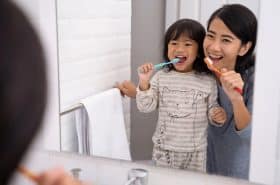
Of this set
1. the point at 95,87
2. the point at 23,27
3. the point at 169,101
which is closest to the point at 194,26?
the point at 169,101

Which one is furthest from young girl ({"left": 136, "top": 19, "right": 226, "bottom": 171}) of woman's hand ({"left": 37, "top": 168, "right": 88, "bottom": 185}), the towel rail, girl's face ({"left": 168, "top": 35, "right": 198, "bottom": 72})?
woman's hand ({"left": 37, "top": 168, "right": 88, "bottom": 185})

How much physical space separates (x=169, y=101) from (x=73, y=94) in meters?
0.27

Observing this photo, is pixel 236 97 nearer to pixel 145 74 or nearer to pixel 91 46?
pixel 145 74

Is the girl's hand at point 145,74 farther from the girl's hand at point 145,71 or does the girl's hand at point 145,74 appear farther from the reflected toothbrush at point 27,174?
the reflected toothbrush at point 27,174

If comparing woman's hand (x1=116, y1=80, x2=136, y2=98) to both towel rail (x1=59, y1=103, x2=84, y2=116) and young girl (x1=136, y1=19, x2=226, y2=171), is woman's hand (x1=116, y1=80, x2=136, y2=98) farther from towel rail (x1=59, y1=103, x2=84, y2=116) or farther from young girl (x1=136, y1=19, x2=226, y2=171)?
towel rail (x1=59, y1=103, x2=84, y2=116)

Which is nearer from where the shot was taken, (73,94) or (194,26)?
(194,26)

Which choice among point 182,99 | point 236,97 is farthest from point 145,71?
point 236,97

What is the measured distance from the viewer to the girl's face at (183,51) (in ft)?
2.78

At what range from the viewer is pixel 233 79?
2.67 feet

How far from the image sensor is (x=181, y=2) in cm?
83

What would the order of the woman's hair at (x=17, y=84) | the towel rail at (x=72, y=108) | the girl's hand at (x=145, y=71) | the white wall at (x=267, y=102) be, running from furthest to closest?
the towel rail at (x=72, y=108) → the girl's hand at (x=145, y=71) → the white wall at (x=267, y=102) → the woman's hair at (x=17, y=84)

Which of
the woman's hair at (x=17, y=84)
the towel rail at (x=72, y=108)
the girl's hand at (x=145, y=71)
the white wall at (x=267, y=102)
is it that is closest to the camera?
the woman's hair at (x=17, y=84)

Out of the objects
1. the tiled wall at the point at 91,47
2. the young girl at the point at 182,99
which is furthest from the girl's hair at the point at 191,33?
the tiled wall at the point at 91,47

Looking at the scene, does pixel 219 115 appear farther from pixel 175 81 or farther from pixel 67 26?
pixel 67 26
